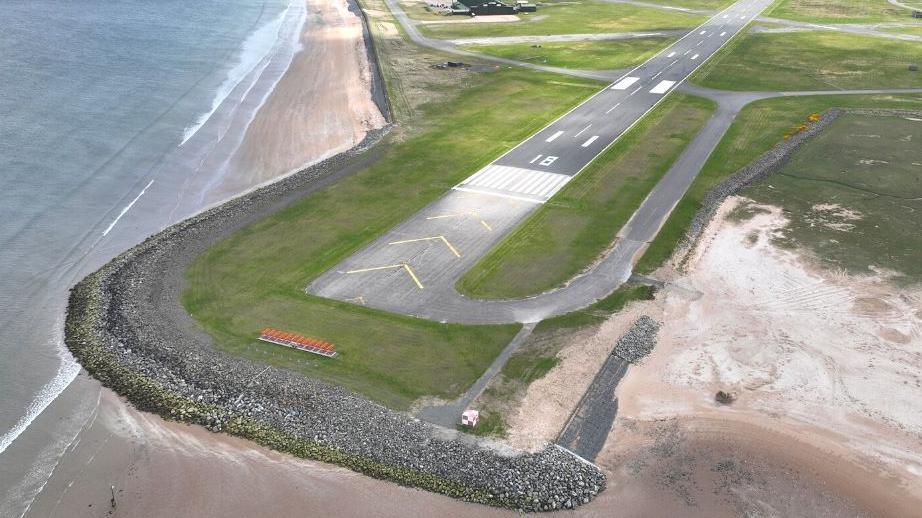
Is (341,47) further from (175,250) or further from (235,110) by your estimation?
(175,250)

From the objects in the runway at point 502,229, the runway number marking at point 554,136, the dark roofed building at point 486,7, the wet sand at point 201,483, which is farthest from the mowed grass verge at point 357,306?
the dark roofed building at point 486,7

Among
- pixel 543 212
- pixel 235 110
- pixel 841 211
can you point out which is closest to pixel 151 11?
pixel 235 110

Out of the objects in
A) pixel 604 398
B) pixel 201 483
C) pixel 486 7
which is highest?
pixel 486 7

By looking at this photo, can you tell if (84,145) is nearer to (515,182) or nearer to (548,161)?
(515,182)

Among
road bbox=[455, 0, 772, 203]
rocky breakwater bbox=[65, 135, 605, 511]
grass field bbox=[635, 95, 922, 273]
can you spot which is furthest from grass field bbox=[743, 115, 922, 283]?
rocky breakwater bbox=[65, 135, 605, 511]

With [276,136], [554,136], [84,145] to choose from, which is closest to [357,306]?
[554,136]

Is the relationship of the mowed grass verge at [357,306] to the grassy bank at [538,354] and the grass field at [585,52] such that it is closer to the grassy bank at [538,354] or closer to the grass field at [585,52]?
the grassy bank at [538,354]
